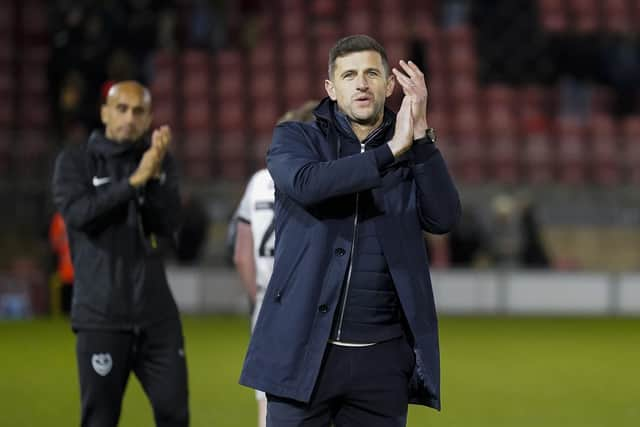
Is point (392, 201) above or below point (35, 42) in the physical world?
below

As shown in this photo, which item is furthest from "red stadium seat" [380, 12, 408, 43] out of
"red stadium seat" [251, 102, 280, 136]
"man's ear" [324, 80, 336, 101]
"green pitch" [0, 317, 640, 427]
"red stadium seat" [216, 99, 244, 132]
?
"man's ear" [324, 80, 336, 101]

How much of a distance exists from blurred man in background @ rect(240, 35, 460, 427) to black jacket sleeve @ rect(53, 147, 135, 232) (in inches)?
64.5

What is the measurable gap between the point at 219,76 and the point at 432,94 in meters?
3.76

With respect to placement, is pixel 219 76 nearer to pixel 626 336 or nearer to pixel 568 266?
pixel 568 266

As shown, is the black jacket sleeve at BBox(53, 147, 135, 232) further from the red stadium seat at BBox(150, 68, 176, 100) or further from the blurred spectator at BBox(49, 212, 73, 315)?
the red stadium seat at BBox(150, 68, 176, 100)

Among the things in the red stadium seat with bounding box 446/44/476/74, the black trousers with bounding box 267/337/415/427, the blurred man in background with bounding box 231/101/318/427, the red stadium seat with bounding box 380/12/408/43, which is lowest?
the black trousers with bounding box 267/337/415/427

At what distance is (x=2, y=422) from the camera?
8883mm

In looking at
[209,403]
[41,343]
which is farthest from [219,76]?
[209,403]

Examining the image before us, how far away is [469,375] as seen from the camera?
39.0 feet

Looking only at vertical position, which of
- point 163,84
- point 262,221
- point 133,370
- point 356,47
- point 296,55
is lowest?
point 133,370

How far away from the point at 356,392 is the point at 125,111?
2.42 metres

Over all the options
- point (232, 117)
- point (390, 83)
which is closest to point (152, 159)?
point (390, 83)

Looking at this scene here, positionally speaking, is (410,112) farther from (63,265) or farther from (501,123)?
(501,123)

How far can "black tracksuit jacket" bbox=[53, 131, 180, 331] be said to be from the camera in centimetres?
592
